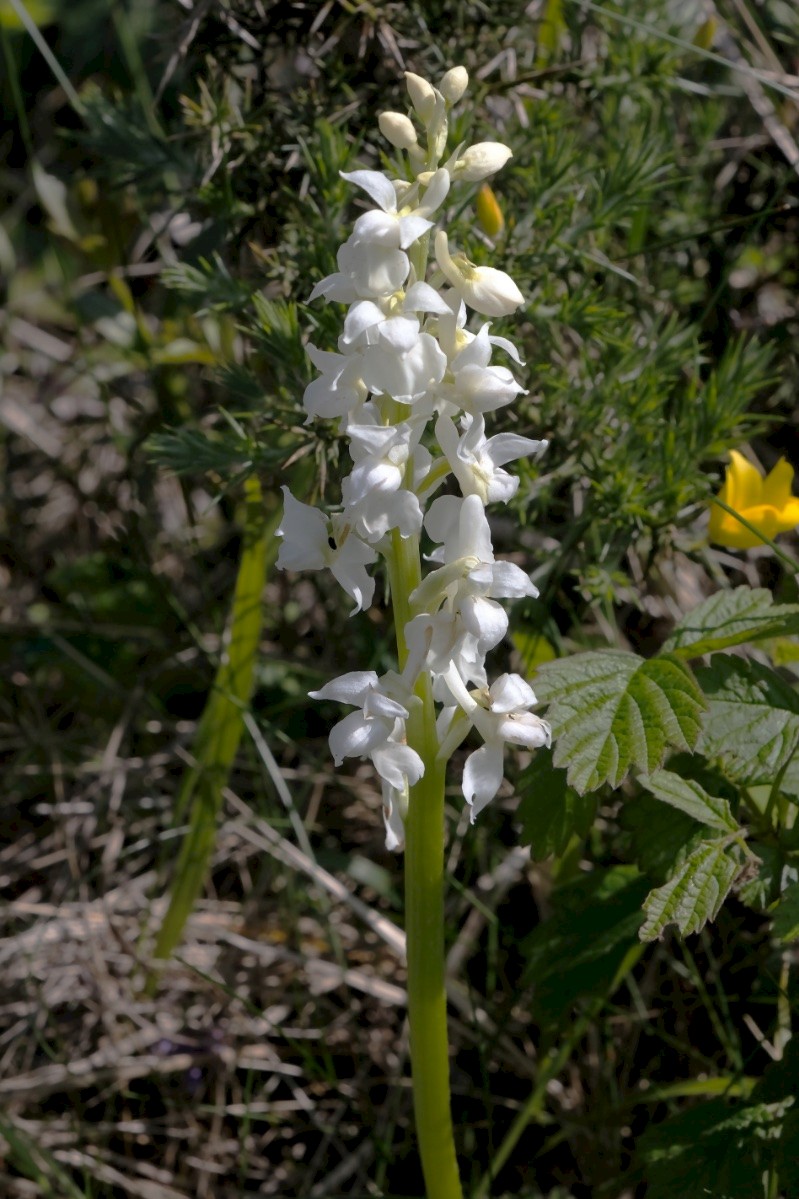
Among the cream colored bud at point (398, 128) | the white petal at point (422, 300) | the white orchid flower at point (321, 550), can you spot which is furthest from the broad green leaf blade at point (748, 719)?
the cream colored bud at point (398, 128)

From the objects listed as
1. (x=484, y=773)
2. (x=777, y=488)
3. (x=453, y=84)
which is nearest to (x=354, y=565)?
(x=484, y=773)

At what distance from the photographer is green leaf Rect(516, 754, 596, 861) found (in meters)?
1.55

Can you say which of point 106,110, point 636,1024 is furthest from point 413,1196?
point 106,110

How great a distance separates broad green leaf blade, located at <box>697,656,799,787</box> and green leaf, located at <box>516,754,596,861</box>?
0.18 m

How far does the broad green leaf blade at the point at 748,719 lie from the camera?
1501 millimetres

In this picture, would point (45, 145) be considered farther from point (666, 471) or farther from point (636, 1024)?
point (636, 1024)

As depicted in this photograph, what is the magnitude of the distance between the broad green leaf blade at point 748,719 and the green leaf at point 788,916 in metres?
0.16

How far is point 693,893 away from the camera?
4.63 feet

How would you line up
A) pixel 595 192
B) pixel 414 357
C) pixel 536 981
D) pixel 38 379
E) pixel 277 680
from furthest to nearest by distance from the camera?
pixel 38 379 < pixel 277 680 < pixel 595 192 < pixel 536 981 < pixel 414 357

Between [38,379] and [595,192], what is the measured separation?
223 cm

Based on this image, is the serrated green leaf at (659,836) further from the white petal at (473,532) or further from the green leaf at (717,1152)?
the white petal at (473,532)

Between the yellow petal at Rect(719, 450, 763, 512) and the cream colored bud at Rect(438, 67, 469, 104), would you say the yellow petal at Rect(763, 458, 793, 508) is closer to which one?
the yellow petal at Rect(719, 450, 763, 512)

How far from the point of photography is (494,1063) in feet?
7.27

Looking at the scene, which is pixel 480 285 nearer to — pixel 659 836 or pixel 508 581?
pixel 508 581
